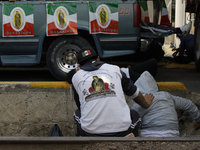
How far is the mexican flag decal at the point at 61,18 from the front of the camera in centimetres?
538

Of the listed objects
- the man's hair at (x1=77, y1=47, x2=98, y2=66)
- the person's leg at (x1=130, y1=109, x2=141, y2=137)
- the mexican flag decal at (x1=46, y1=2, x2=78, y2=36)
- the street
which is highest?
the mexican flag decal at (x1=46, y1=2, x2=78, y2=36)

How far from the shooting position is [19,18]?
17.7 feet

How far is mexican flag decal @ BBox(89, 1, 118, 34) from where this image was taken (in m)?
5.38

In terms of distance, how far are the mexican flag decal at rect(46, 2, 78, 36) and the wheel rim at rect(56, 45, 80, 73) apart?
309mm

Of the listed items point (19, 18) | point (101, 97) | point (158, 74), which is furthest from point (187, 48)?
point (101, 97)

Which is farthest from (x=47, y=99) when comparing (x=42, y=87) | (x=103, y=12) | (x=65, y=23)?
(x=103, y=12)

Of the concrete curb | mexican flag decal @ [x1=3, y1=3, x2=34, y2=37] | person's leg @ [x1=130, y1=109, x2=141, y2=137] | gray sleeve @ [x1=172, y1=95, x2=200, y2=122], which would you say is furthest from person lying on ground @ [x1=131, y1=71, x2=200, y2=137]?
mexican flag decal @ [x1=3, y1=3, x2=34, y2=37]

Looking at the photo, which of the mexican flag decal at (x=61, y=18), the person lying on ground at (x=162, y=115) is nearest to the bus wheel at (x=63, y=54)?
the mexican flag decal at (x=61, y=18)

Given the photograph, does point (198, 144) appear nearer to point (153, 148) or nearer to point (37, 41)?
point (153, 148)

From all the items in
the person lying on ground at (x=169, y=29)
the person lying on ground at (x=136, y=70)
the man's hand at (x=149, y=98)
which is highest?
the person lying on ground at (x=169, y=29)

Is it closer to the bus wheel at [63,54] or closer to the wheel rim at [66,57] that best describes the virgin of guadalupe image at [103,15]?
the bus wheel at [63,54]

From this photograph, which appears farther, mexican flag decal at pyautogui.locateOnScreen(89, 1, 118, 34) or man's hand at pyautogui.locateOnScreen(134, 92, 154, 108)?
mexican flag decal at pyautogui.locateOnScreen(89, 1, 118, 34)

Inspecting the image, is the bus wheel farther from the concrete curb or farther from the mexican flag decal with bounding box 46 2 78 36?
the concrete curb

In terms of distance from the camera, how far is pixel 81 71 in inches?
114
